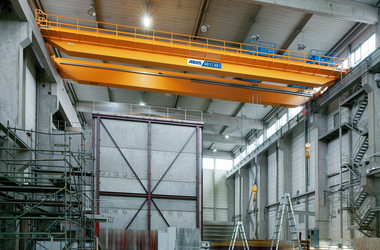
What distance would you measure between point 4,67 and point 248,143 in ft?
114

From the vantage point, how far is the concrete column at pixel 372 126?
20.9 m

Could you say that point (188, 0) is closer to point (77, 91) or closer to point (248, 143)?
point (77, 91)

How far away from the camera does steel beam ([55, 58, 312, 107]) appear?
80.2 ft

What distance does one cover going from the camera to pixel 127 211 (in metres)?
22.2

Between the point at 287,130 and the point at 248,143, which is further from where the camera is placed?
the point at 248,143

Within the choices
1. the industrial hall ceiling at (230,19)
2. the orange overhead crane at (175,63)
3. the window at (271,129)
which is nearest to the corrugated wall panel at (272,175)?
the window at (271,129)

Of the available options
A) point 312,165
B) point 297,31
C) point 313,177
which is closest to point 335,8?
point 297,31

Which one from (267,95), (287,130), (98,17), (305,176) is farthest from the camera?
(287,130)

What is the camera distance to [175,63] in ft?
76.0

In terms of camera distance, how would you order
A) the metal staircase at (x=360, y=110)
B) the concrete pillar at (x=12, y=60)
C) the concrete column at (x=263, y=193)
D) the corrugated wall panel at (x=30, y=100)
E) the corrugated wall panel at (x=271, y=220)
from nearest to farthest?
the concrete pillar at (x=12, y=60) < the corrugated wall panel at (x=30, y=100) < the metal staircase at (x=360, y=110) < the corrugated wall panel at (x=271, y=220) < the concrete column at (x=263, y=193)

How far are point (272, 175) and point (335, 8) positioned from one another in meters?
21.4

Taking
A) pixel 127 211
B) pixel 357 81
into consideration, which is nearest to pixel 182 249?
pixel 127 211

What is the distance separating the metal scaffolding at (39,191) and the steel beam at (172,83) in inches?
163

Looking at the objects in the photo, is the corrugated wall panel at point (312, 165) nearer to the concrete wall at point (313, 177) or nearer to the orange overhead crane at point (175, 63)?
the concrete wall at point (313, 177)
